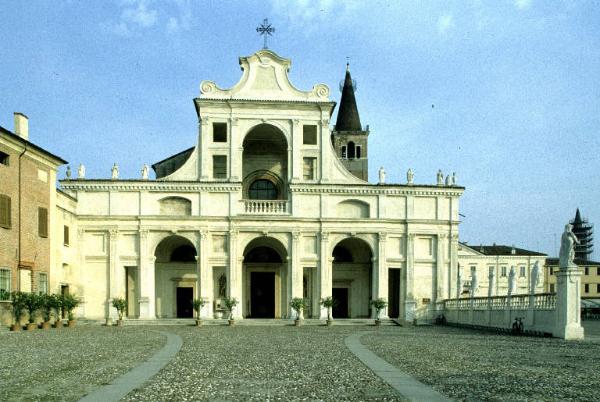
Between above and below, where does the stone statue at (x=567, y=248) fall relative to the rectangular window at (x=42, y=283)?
above

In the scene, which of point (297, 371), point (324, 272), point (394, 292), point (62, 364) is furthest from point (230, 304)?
point (297, 371)

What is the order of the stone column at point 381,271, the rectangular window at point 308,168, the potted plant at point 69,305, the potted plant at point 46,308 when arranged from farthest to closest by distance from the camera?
1. the rectangular window at point 308,168
2. the stone column at point 381,271
3. the potted plant at point 69,305
4. the potted plant at point 46,308

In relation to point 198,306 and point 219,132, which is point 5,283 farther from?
point 219,132

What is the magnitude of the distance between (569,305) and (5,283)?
23092 millimetres

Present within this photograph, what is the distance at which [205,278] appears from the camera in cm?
4106

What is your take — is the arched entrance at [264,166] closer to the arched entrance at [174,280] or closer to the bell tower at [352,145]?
the arched entrance at [174,280]

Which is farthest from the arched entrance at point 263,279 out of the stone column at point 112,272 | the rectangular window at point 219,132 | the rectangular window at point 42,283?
the rectangular window at point 42,283

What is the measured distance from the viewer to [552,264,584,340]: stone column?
76.5 ft

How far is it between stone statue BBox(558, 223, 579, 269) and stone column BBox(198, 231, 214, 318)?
73.5 ft

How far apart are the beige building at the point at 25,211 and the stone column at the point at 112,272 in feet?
17.6

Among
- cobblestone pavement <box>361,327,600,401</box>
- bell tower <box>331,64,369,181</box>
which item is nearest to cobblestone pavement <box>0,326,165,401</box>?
cobblestone pavement <box>361,327,600,401</box>

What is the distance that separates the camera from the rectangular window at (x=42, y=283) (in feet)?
111

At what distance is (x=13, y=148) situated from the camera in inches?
1216

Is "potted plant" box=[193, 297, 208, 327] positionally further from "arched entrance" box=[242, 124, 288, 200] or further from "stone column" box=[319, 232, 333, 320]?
"arched entrance" box=[242, 124, 288, 200]
